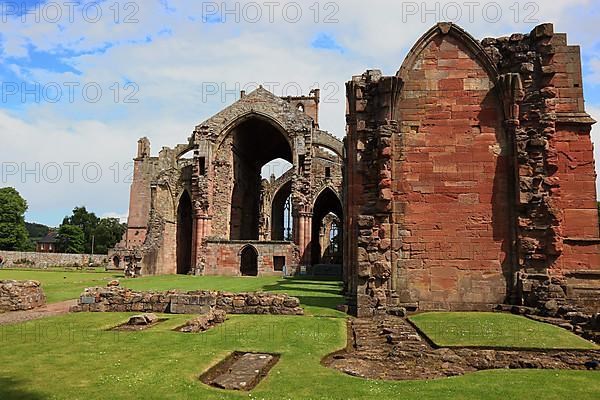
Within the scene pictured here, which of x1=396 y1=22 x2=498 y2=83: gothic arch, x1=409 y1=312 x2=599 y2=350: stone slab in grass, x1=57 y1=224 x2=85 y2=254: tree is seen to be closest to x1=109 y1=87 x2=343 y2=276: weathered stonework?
x1=396 y1=22 x2=498 y2=83: gothic arch

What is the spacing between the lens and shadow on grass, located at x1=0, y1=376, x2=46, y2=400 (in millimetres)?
5082

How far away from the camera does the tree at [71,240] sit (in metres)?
87.6

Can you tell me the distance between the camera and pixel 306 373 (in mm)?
6180

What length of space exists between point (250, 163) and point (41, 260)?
28.1 metres

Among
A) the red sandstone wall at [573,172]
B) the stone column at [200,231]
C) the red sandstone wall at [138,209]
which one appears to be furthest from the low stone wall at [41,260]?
the red sandstone wall at [573,172]

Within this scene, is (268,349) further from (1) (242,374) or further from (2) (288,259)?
(2) (288,259)

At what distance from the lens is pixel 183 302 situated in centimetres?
1303

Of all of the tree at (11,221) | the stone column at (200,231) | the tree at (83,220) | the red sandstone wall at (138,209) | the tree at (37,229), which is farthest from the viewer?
the tree at (37,229)

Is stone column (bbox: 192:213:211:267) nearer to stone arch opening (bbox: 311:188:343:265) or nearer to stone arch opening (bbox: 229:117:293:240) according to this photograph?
stone arch opening (bbox: 229:117:293:240)

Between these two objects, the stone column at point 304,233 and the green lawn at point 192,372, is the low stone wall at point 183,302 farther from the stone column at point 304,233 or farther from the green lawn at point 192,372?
the stone column at point 304,233

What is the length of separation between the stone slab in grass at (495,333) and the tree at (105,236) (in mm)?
92991

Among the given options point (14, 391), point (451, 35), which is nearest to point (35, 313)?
point (14, 391)

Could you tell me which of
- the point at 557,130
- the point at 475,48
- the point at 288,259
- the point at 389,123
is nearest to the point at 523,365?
the point at 389,123

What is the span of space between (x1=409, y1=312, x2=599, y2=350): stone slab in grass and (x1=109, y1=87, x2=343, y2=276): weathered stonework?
967 inches
